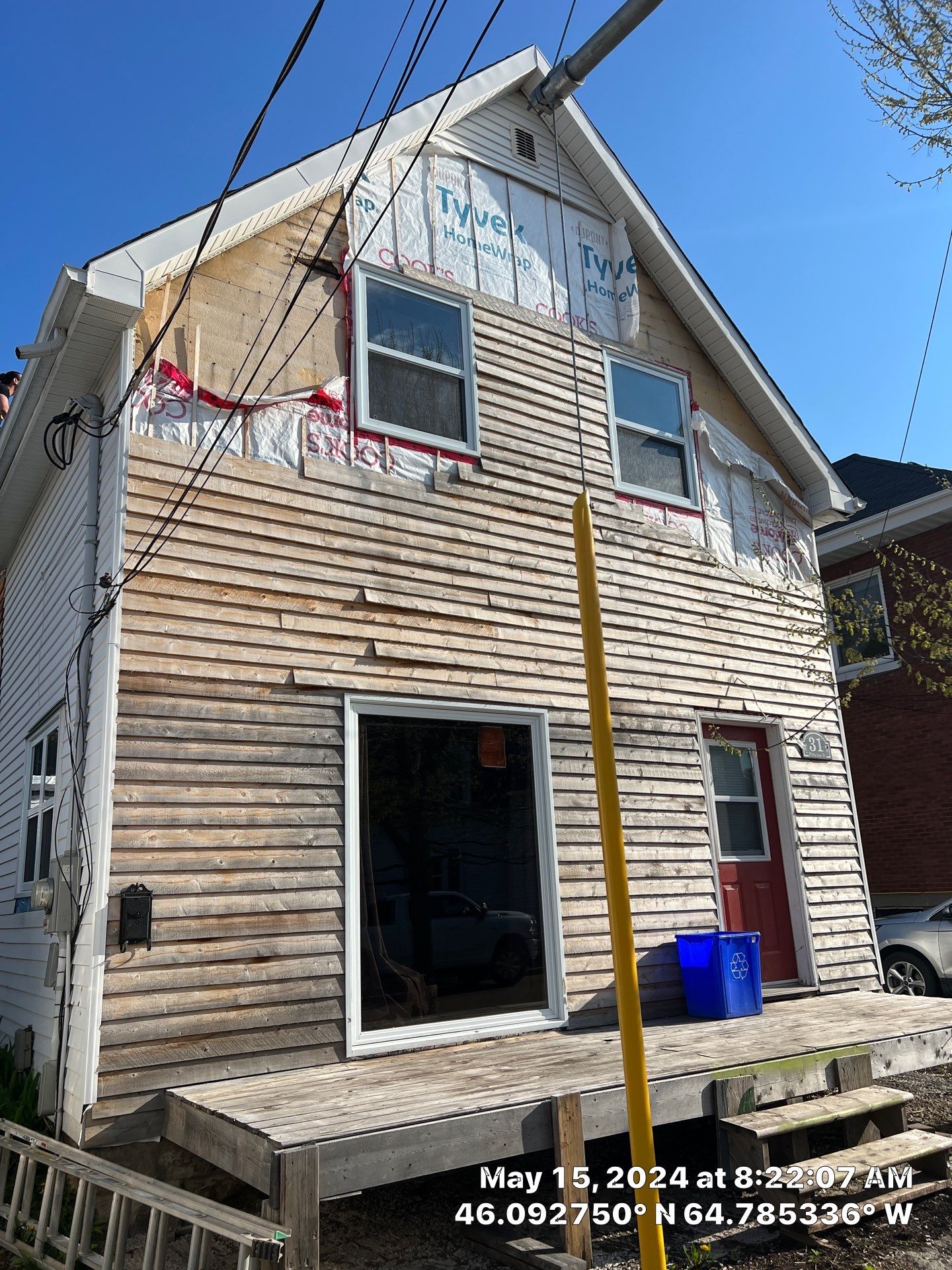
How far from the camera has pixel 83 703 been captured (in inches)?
246

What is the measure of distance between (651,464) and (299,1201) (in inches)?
269

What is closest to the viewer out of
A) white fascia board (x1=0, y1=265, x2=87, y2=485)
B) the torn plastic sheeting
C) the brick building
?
white fascia board (x1=0, y1=265, x2=87, y2=485)

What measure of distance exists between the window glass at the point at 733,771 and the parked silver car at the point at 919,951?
3737mm

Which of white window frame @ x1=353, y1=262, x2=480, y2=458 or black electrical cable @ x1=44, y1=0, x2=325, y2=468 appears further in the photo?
white window frame @ x1=353, y1=262, x2=480, y2=458

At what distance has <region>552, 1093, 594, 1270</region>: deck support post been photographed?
4.60m

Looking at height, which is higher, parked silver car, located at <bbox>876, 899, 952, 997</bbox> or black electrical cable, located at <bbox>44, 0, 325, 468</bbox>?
black electrical cable, located at <bbox>44, 0, 325, 468</bbox>

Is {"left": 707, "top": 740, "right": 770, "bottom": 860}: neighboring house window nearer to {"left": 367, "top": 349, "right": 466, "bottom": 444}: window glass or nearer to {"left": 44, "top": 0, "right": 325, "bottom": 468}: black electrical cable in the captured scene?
{"left": 367, "top": 349, "right": 466, "bottom": 444}: window glass

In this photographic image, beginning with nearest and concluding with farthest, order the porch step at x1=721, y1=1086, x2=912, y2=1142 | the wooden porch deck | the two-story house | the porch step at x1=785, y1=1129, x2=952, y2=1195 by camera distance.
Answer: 1. the wooden porch deck
2. the porch step at x1=785, y1=1129, x2=952, y2=1195
3. the porch step at x1=721, y1=1086, x2=912, y2=1142
4. the two-story house

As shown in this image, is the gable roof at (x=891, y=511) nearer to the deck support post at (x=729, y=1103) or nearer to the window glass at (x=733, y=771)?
the window glass at (x=733, y=771)

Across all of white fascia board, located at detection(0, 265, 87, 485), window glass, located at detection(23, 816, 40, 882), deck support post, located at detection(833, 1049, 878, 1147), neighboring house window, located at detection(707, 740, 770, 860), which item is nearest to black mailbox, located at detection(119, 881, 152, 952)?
window glass, located at detection(23, 816, 40, 882)

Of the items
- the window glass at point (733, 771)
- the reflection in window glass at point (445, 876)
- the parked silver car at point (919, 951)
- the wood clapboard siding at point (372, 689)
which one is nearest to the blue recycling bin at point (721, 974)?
the wood clapboard siding at point (372, 689)

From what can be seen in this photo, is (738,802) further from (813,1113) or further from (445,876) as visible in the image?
(813,1113)

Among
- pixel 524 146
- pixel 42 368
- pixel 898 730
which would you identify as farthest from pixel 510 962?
pixel 898 730

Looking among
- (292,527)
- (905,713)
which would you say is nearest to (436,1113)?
(292,527)
